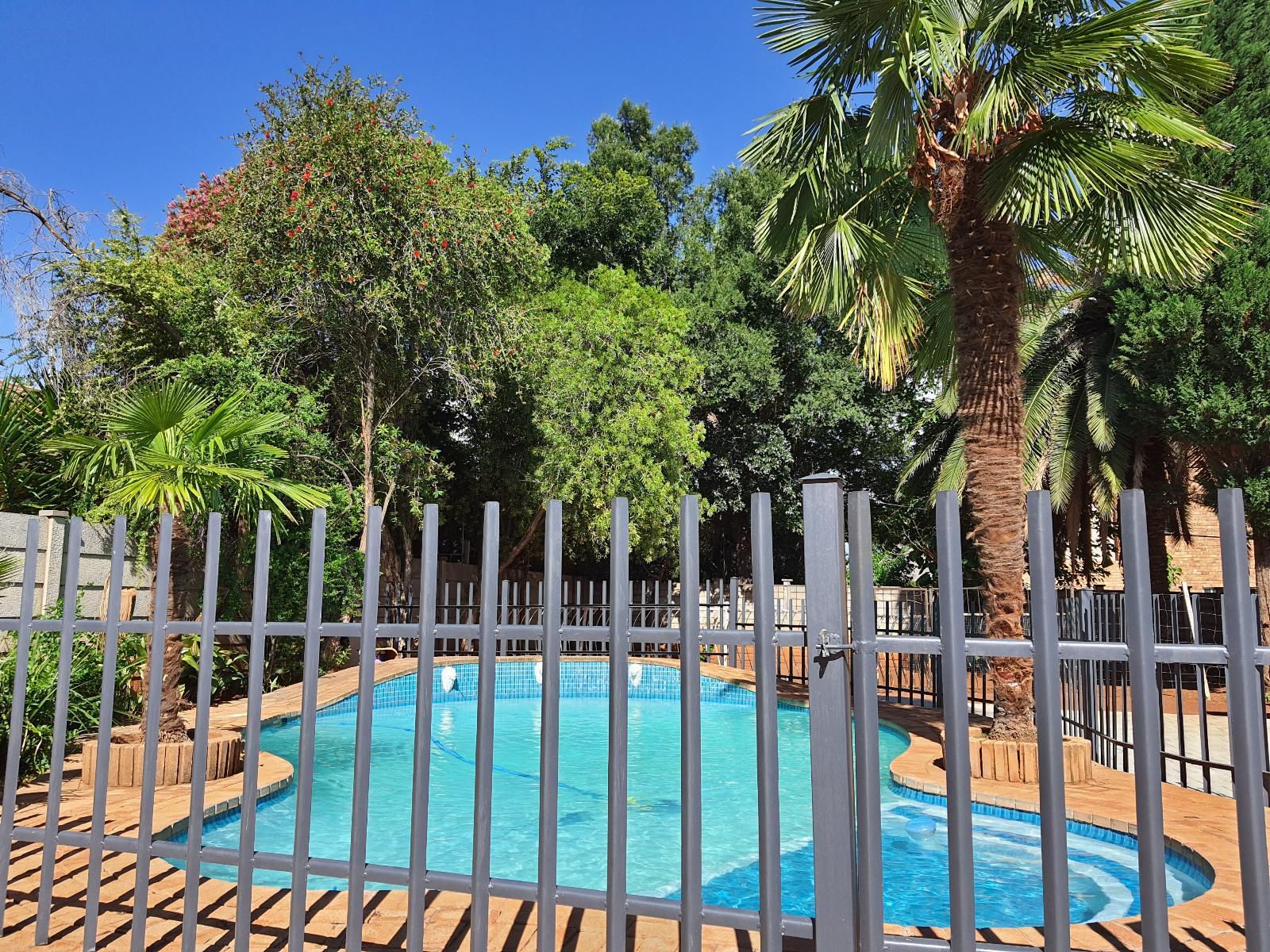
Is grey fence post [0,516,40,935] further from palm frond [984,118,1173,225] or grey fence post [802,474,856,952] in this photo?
palm frond [984,118,1173,225]

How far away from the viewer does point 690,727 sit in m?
2.53

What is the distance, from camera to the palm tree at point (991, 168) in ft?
22.3

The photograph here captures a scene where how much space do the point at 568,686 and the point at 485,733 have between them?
11.8m

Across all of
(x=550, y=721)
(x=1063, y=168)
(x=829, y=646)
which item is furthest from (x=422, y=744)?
(x=1063, y=168)

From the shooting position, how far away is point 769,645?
8.21ft

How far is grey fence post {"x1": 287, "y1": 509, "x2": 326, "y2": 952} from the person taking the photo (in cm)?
294

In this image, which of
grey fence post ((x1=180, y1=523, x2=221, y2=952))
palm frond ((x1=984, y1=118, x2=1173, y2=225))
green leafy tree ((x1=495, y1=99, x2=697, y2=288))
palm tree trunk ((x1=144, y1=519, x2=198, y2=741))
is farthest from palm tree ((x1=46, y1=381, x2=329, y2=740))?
green leafy tree ((x1=495, y1=99, x2=697, y2=288))

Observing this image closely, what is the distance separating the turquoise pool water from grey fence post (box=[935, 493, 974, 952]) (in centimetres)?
309

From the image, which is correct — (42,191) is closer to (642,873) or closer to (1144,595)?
Answer: (642,873)

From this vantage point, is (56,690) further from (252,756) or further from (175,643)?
(252,756)

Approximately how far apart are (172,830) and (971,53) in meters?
8.66

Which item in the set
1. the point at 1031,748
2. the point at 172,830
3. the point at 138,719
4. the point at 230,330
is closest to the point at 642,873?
the point at 172,830

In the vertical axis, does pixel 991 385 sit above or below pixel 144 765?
above

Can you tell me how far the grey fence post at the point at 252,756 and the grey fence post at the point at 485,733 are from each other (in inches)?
32.9
